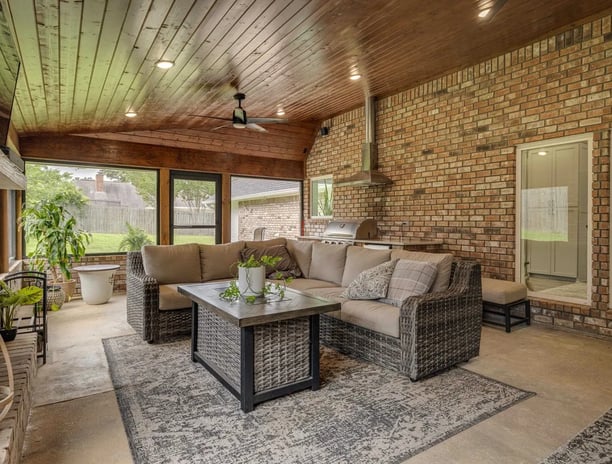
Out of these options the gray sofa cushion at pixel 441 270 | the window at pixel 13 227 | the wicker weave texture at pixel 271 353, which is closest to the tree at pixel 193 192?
the window at pixel 13 227

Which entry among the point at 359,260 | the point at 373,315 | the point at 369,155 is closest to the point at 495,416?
the point at 373,315

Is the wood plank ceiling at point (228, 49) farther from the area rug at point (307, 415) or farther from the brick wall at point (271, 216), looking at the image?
the brick wall at point (271, 216)

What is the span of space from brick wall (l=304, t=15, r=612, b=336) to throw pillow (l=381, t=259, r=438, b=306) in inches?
80.7

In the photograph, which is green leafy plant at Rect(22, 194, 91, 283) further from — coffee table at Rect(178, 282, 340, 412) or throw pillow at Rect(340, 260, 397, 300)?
throw pillow at Rect(340, 260, 397, 300)

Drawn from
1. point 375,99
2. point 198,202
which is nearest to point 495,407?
point 375,99

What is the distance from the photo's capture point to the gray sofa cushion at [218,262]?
434 cm

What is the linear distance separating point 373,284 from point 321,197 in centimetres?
474

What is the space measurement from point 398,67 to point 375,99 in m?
1.61

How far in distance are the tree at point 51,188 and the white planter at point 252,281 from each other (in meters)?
4.17

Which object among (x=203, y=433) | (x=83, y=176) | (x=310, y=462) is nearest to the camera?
(x=310, y=462)

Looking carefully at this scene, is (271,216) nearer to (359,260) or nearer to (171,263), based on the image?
(171,263)

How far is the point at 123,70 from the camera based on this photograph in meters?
3.18

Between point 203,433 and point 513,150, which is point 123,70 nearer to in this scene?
point 203,433

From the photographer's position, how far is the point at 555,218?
4.30 m
